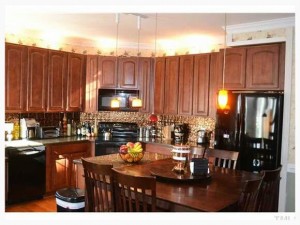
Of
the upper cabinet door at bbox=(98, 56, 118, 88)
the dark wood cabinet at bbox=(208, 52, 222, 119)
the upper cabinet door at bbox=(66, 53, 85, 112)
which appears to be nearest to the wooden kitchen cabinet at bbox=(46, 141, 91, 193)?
the upper cabinet door at bbox=(66, 53, 85, 112)

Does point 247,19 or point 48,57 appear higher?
point 247,19

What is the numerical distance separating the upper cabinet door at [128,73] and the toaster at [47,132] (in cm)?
115

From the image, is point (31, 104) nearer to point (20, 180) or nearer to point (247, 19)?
point (20, 180)

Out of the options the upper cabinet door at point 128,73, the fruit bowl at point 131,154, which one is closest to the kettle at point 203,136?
the upper cabinet door at point 128,73

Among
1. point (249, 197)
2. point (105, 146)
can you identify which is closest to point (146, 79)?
point (105, 146)

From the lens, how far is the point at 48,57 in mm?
4219

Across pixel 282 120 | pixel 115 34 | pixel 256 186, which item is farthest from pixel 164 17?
pixel 256 186

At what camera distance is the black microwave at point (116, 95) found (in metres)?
4.71

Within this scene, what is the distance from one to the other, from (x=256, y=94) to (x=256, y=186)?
5.79 feet

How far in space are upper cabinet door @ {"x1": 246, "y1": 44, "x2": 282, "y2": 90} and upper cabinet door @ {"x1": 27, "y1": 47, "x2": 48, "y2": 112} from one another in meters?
2.61

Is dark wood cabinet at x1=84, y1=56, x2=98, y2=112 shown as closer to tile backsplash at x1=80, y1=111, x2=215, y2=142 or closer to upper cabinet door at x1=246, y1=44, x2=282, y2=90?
tile backsplash at x1=80, y1=111, x2=215, y2=142

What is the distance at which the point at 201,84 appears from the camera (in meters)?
4.20
